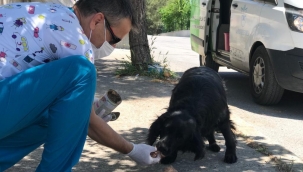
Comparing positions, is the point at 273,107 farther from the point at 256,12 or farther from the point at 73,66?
the point at 73,66

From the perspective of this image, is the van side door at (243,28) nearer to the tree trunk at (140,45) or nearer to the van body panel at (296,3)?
the van body panel at (296,3)

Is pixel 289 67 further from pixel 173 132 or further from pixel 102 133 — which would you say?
pixel 102 133

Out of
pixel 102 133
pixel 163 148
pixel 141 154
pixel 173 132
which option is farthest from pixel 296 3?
pixel 102 133

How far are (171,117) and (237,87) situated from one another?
516 cm

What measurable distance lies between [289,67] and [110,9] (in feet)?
13.3

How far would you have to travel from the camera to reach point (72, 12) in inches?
116

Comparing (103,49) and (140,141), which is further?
(140,141)

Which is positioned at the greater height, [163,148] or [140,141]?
[163,148]

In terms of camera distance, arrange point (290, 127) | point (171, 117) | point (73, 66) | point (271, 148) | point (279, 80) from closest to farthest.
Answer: point (73, 66)
point (171, 117)
point (271, 148)
point (290, 127)
point (279, 80)

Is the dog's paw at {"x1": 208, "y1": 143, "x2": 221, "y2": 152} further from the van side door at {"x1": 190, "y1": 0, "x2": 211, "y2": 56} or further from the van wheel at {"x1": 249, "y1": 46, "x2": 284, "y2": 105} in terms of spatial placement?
the van side door at {"x1": 190, "y1": 0, "x2": 211, "y2": 56}

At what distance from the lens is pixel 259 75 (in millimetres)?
7070

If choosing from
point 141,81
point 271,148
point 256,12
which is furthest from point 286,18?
point 141,81

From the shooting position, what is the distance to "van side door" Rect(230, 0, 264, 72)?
7.17 metres

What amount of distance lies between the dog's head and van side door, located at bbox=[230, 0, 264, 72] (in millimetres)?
3616
